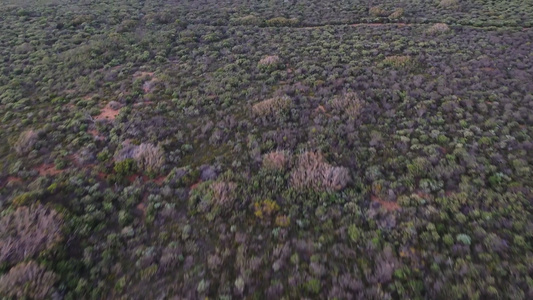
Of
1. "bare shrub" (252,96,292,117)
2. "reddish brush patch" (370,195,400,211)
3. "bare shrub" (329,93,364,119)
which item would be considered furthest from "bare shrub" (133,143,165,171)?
"bare shrub" (329,93,364,119)

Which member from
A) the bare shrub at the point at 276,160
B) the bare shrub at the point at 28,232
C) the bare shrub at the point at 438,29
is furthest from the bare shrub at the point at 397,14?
the bare shrub at the point at 28,232

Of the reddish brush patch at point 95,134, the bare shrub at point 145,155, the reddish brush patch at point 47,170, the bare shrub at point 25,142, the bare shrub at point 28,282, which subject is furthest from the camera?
the reddish brush patch at point 95,134

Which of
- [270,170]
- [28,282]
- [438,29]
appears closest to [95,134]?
[28,282]

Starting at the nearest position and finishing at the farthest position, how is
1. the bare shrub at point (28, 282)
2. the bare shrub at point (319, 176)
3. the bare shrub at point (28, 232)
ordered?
the bare shrub at point (28, 282) < the bare shrub at point (28, 232) < the bare shrub at point (319, 176)

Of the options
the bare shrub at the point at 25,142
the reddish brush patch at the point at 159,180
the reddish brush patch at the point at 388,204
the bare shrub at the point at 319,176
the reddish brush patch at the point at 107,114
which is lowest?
the reddish brush patch at the point at 388,204

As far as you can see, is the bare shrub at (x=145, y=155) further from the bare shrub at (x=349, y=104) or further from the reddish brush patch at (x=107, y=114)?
the bare shrub at (x=349, y=104)

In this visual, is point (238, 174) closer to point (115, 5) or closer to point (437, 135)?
point (437, 135)

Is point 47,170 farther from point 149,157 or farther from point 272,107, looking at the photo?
point 272,107
